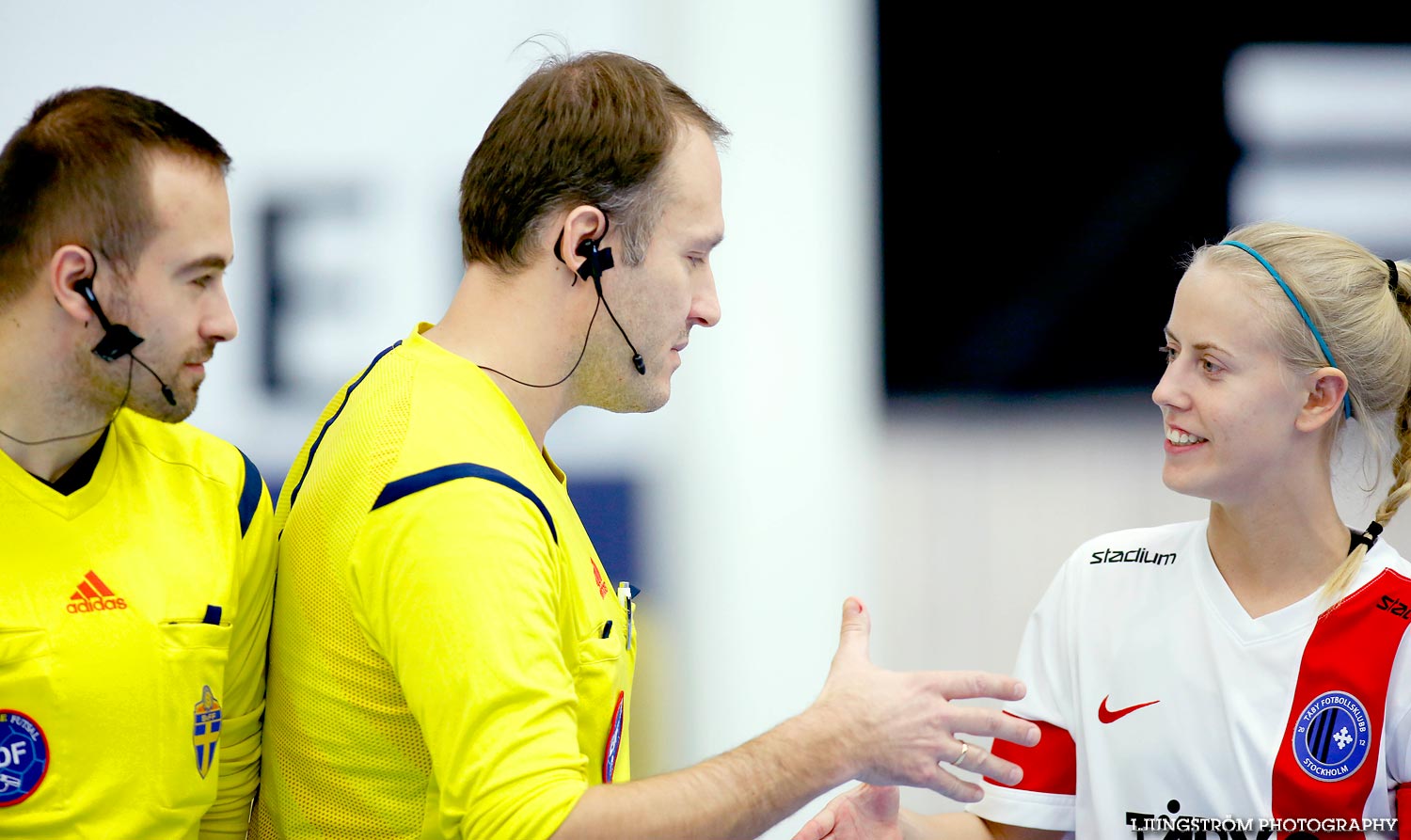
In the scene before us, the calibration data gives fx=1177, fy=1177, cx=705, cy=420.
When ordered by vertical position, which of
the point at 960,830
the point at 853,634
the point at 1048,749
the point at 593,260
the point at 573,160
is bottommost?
the point at 960,830

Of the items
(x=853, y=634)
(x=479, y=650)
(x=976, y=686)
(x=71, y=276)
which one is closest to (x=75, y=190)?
(x=71, y=276)

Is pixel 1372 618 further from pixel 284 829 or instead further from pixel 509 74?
pixel 509 74

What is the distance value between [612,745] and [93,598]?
53cm

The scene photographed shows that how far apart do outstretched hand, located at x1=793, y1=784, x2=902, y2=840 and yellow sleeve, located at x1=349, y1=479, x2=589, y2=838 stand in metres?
0.58

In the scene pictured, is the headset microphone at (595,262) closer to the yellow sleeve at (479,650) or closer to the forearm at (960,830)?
the yellow sleeve at (479,650)

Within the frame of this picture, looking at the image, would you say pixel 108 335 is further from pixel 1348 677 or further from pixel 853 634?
pixel 1348 677

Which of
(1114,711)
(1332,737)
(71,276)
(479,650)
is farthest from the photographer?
(1114,711)

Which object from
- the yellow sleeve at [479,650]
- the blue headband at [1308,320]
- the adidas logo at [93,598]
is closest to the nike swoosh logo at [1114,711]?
the blue headband at [1308,320]

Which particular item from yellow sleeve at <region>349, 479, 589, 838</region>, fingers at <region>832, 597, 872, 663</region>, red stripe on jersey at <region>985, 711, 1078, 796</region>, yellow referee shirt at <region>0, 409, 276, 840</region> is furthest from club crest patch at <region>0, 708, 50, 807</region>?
red stripe on jersey at <region>985, 711, 1078, 796</region>

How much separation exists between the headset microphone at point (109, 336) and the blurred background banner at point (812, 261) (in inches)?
49.8

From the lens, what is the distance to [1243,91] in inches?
93.4

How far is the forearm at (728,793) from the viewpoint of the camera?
3.23ft

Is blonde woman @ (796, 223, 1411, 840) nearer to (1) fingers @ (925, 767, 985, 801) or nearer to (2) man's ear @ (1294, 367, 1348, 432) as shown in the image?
(2) man's ear @ (1294, 367, 1348, 432)

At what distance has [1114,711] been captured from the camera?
1531 millimetres
